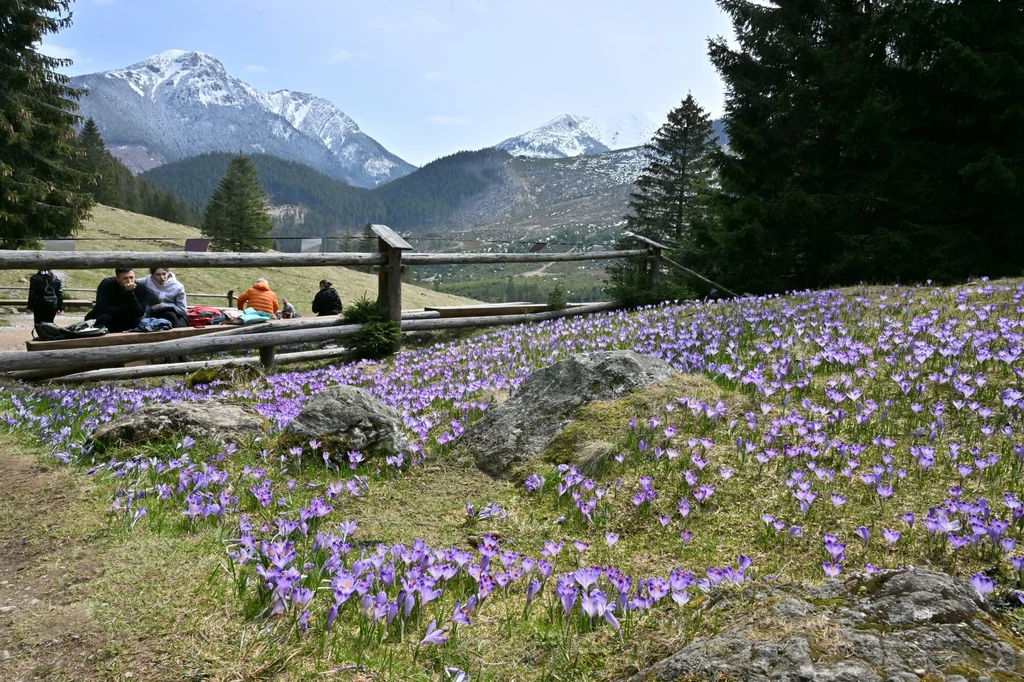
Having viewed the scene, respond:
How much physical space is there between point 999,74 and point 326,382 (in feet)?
40.6

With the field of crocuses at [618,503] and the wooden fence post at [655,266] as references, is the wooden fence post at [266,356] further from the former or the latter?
the wooden fence post at [655,266]

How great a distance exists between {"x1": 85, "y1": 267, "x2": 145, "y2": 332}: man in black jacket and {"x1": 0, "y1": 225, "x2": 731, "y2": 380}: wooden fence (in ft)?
3.22

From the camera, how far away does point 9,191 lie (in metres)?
20.9

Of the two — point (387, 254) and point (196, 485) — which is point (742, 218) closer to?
point (387, 254)

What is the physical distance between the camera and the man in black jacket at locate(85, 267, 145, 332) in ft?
33.6

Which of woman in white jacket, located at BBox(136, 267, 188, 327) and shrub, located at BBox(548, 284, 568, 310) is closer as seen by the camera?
woman in white jacket, located at BBox(136, 267, 188, 327)

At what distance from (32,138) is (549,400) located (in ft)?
86.1

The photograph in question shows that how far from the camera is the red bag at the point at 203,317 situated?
11.9 metres

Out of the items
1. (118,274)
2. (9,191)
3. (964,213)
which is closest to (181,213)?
(9,191)

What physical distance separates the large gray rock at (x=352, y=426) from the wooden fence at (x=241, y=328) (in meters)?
4.61

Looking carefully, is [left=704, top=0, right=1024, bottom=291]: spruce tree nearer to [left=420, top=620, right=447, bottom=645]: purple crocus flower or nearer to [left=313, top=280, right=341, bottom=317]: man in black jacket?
[left=313, top=280, right=341, bottom=317]: man in black jacket

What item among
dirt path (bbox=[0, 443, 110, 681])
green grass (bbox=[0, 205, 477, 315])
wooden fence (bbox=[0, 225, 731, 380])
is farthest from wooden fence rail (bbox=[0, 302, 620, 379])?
green grass (bbox=[0, 205, 477, 315])

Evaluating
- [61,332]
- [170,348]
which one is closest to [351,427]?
[170,348]

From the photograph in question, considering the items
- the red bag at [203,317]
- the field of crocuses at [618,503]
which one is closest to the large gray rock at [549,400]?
the field of crocuses at [618,503]
